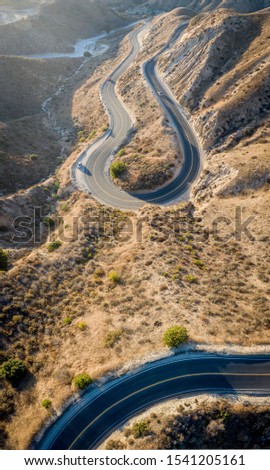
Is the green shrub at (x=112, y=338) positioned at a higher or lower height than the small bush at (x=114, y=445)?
higher

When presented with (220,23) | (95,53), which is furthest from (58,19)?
(220,23)

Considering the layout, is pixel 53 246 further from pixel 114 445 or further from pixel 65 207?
pixel 114 445

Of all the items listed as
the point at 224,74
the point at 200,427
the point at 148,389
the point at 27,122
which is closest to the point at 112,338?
the point at 148,389

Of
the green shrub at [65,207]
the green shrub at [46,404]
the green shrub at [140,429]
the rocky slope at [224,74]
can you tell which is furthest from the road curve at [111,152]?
the green shrub at [140,429]

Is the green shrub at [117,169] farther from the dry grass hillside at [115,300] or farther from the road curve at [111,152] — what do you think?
the dry grass hillside at [115,300]

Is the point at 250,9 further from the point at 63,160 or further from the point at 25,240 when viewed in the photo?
the point at 25,240

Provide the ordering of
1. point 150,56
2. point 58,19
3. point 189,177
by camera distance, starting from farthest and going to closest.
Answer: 1. point 58,19
2. point 150,56
3. point 189,177
